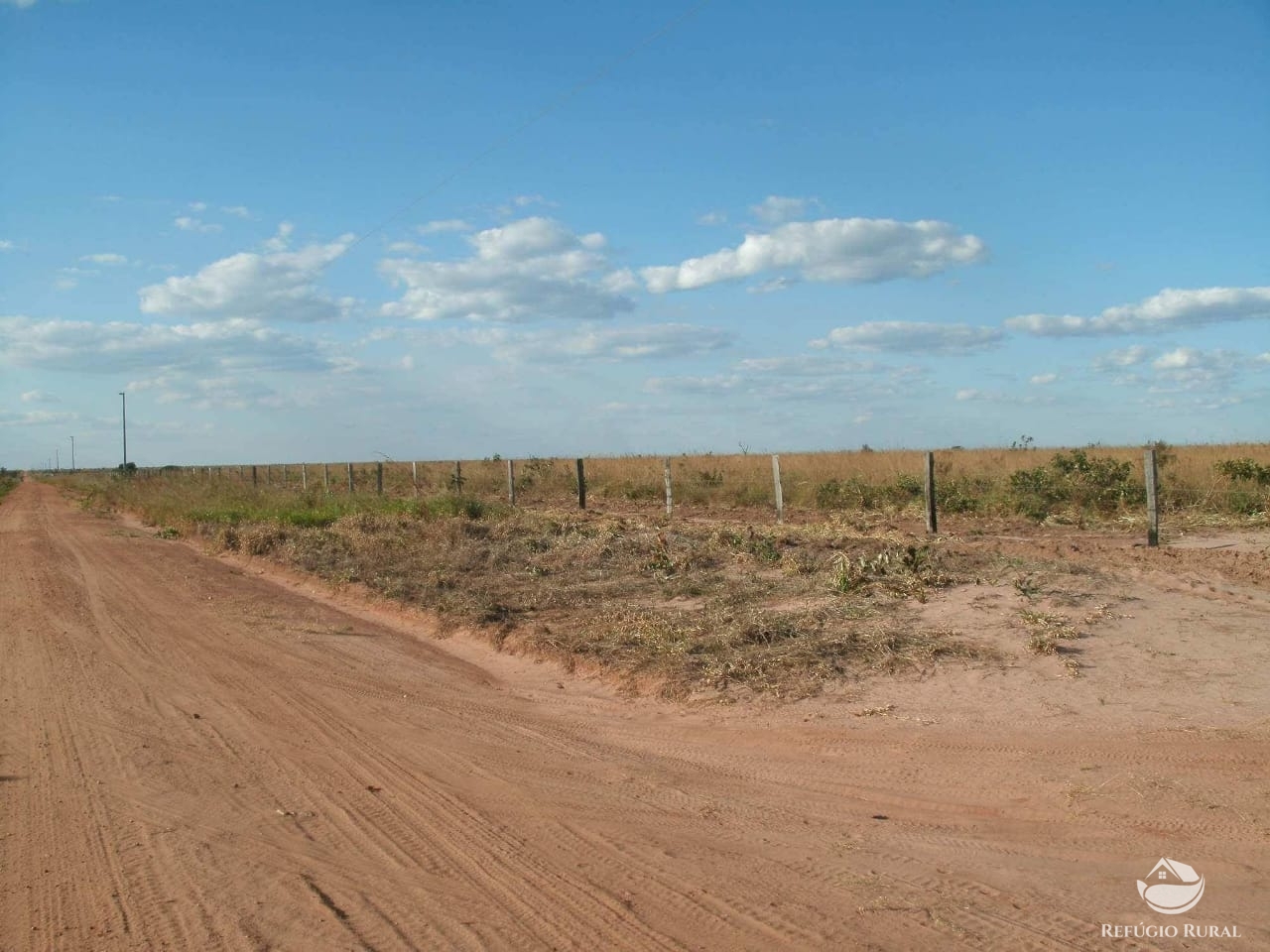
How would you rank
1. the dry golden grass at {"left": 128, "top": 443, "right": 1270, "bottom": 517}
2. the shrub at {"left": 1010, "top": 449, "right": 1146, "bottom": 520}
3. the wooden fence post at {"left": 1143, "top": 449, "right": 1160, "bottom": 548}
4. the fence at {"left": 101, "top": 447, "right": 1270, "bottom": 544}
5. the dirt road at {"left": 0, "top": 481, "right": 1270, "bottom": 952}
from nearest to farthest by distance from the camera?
the dirt road at {"left": 0, "top": 481, "right": 1270, "bottom": 952} → the wooden fence post at {"left": 1143, "top": 449, "right": 1160, "bottom": 548} → the fence at {"left": 101, "top": 447, "right": 1270, "bottom": 544} → the shrub at {"left": 1010, "top": 449, "right": 1146, "bottom": 520} → the dry golden grass at {"left": 128, "top": 443, "right": 1270, "bottom": 517}

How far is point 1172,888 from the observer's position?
4555 millimetres

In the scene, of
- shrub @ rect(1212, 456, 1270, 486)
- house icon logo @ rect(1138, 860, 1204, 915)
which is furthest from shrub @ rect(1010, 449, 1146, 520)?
house icon logo @ rect(1138, 860, 1204, 915)

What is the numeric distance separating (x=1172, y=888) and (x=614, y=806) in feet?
9.58

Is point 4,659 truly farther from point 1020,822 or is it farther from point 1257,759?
point 1257,759

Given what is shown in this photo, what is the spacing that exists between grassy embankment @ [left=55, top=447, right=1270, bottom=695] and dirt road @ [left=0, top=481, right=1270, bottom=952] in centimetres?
72

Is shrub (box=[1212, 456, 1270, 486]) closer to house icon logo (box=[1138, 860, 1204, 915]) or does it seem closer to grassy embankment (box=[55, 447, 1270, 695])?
grassy embankment (box=[55, 447, 1270, 695])

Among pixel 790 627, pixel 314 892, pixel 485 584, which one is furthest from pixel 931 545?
pixel 314 892

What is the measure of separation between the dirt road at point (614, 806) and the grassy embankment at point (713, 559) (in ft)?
2.36

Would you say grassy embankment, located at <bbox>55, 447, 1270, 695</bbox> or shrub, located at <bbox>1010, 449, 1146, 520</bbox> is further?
shrub, located at <bbox>1010, 449, 1146, 520</bbox>

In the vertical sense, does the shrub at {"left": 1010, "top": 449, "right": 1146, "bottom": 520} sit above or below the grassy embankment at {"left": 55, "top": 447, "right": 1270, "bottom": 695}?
above

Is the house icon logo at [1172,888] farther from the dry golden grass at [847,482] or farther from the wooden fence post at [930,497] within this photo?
the dry golden grass at [847,482]

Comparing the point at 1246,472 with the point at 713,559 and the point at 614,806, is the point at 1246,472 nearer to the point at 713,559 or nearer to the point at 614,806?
the point at 713,559

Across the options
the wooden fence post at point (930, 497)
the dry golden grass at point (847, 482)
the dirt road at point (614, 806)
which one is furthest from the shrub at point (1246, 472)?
the dirt road at point (614, 806)

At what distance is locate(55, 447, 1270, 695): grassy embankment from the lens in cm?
902
